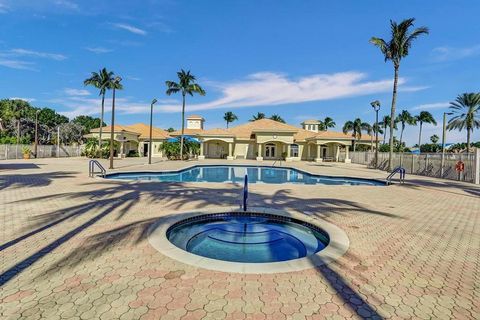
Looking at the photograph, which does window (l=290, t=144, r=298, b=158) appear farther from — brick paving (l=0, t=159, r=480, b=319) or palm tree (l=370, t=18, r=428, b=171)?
brick paving (l=0, t=159, r=480, b=319)

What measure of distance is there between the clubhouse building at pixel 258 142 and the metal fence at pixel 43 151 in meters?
3.78

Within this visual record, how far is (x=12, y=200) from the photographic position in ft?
29.0

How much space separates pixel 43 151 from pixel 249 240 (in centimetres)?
4014

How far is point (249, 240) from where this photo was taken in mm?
6238

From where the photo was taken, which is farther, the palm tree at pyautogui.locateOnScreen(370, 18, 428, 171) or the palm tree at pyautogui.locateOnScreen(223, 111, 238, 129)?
the palm tree at pyautogui.locateOnScreen(223, 111, 238, 129)

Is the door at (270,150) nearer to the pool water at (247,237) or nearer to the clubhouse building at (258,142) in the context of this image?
the clubhouse building at (258,142)

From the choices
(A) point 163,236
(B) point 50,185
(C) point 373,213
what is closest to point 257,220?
(A) point 163,236

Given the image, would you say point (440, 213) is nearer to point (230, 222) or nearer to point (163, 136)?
point (230, 222)

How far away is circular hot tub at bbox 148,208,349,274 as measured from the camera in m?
4.48

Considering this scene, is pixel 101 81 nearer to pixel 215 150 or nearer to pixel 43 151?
pixel 43 151

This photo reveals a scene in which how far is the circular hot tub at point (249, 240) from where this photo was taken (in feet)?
14.7

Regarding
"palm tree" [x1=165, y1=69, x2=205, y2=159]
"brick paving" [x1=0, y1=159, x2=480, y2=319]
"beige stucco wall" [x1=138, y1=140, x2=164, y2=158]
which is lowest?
"brick paving" [x1=0, y1=159, x2=480, y2=319]

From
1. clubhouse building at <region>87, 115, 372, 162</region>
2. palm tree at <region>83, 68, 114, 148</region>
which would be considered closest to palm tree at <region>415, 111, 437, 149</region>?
clubhouse building at <region>87, 115, 372, 162</region>

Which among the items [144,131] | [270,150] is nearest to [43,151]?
[144,131]
